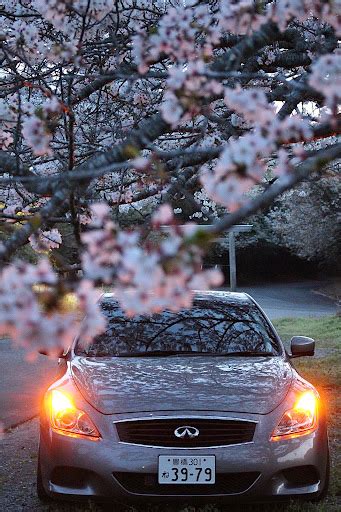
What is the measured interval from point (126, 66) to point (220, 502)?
324 centimetres

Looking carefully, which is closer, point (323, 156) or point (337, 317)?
point (323, 156)

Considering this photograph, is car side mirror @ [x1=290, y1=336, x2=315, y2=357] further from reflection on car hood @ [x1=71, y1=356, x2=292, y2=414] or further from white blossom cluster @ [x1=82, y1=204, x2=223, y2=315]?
white blossom cluster @ [x1=82, y1=204, x2=223, y2=315]

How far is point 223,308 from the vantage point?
6.19 m

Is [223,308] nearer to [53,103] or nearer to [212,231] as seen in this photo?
[53,103]

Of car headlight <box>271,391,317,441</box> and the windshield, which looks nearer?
car headlight <box>271,391,317,441</box>

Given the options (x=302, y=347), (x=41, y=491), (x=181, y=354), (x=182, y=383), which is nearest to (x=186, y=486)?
(x=182, y=383)

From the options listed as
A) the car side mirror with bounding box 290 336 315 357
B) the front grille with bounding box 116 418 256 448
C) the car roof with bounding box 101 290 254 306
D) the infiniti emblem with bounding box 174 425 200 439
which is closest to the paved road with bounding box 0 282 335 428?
the car roof with bounding box 101 290 254 306

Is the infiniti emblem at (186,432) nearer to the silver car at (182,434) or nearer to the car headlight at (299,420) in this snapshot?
the silver car at (182,434)

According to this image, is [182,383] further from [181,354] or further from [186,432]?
[181,354]

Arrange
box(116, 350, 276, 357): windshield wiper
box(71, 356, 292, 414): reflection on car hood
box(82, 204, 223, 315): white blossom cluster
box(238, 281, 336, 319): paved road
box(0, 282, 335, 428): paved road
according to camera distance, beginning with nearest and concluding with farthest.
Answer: box(82, 204, 223, 315): white blossom cluster, box(71, 356, 292, 414): reflection on car hood, box(116, 350, 276, 357): windshield wiper, box(0, 282, 335, 428): paved road, box(238, 281, 336, 319): paved road

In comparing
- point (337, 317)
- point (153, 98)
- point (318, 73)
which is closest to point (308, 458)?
point (318, 73)

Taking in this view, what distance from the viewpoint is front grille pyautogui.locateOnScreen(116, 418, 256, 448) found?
15.5 ft

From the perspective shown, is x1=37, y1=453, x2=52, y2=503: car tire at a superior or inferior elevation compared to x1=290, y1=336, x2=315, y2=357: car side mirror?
inferior

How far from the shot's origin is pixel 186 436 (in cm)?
472
